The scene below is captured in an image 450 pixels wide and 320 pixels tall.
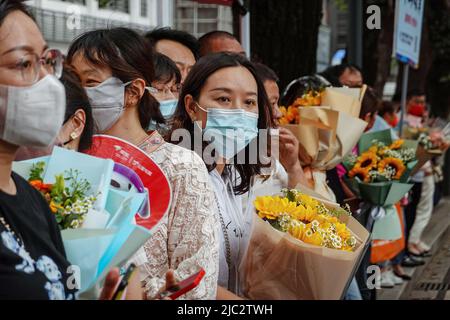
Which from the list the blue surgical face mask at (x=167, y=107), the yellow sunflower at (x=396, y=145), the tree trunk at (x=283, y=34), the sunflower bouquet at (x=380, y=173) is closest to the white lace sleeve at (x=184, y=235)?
the blue surgical face mask at (x=167, y=107)

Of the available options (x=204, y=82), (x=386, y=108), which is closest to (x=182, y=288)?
(x=204, y=82)

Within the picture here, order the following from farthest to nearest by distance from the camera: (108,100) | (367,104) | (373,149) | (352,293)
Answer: (373,149) < (367,104) < (352,293) < (108,100)

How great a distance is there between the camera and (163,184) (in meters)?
2.62

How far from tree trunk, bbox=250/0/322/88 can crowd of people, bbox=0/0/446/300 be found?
297 cm

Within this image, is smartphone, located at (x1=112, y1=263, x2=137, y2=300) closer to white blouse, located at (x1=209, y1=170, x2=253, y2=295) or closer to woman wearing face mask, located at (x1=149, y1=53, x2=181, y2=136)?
white blouse, located at (x1=209, y1=170, x2=253, y2=295)

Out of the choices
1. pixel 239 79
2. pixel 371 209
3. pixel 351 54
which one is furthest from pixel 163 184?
pixel 351 54

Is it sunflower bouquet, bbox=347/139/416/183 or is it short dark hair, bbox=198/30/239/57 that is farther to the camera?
sunflower bouquet, bbox=347/139/416/183

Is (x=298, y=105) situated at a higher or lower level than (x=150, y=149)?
lower

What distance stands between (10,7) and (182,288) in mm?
933

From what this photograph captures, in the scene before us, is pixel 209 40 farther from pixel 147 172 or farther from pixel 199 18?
pixel 199 18

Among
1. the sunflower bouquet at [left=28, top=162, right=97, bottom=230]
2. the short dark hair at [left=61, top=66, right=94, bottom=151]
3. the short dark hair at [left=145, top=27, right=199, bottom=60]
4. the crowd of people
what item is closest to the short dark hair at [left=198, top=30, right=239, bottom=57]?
the short dark hair at [left=145, top=27, right=199, bottom=60]

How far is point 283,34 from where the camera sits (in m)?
7.36

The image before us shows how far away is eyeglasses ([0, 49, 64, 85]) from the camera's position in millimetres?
2188

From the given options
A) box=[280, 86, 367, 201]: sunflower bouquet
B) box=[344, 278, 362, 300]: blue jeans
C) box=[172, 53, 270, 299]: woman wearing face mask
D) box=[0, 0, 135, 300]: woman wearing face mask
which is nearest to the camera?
box=[0, 0, 135, 300]: woman wearing face mask
